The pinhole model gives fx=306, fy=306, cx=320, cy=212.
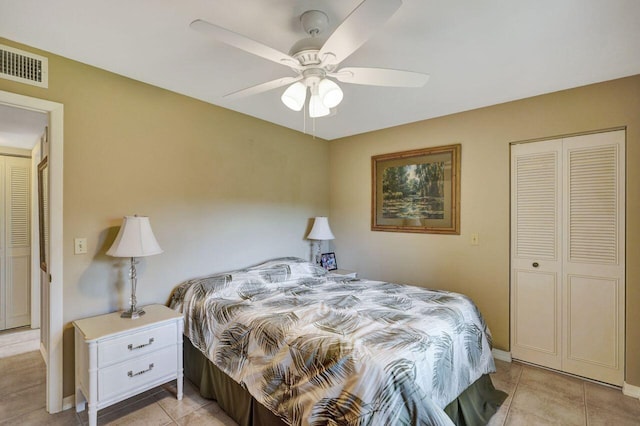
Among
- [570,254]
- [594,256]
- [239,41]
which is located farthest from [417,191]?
[239,41]

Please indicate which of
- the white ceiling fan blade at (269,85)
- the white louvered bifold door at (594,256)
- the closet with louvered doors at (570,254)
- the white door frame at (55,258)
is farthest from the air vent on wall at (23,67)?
the white louvered bifold door at (594,256)

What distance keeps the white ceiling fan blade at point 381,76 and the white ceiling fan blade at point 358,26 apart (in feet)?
0.48

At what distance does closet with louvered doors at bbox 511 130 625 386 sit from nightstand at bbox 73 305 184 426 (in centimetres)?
297

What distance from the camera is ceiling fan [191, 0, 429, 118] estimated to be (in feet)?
3.95

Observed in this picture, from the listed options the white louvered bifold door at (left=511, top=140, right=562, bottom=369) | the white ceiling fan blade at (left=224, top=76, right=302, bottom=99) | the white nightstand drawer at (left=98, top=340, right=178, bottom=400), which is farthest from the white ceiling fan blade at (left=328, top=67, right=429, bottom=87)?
the white nightstand drawer at (left=98, top=340, right=178, bottom=400)

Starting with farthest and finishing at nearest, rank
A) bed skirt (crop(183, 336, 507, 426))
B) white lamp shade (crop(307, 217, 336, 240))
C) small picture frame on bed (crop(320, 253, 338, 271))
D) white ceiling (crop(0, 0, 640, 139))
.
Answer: small picture frame on bed (crop(320, 253, 338, 271))
white lamp shade (crop(307, 217, 336, 240))
bed skirt (crop(183, 336, 507, 426))
white ceiling (crop(0, 0, 640, 139))

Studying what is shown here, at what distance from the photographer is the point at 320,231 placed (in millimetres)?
3803

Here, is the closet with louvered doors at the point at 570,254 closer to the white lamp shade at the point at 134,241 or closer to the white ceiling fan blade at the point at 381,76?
the white ceiling fan blade at the point at 381,76

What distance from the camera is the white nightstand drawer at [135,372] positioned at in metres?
1.89

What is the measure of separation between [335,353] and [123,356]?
1424 mm

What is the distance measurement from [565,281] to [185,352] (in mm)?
3300

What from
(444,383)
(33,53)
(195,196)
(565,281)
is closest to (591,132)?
(565,281)

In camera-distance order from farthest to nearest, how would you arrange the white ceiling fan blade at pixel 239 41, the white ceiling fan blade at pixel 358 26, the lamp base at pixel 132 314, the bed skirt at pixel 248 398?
the lamp base at pixel 132 314
the bed skirt at pixel 248 398
the white ceiling fan blade at pixel 239 41
the white ceiling fan blade at pixel 358 26

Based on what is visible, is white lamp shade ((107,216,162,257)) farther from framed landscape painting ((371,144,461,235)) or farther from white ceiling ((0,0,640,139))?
framed landscape painting ((371,144,461,235))
